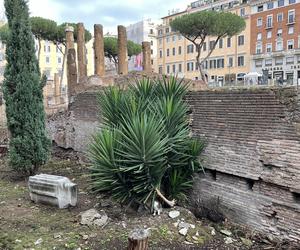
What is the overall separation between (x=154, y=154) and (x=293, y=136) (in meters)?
1.78

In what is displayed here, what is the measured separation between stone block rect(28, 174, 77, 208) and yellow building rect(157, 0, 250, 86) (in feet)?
→ 119

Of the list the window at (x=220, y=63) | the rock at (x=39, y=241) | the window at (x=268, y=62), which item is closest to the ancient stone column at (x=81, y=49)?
the rock at (x=39, y=241)

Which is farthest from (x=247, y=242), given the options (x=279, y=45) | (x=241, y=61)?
(x=241, y=61)

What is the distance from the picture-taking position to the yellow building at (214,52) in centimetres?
4459

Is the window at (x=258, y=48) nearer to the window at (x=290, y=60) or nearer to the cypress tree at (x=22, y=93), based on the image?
the window at (x=290, y=60)

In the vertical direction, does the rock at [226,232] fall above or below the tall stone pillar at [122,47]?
below

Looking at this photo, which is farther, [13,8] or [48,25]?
[48,25]

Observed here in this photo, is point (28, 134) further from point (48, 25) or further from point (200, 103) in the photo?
point (48, 25)

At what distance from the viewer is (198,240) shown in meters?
4.38

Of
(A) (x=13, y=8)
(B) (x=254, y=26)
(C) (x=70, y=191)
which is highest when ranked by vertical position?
(B) (x=254, y=26)

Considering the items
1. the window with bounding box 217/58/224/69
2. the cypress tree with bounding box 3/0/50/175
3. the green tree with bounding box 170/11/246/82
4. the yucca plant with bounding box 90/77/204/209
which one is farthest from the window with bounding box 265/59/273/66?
the yucca plant with bounding box 90/77/204/209

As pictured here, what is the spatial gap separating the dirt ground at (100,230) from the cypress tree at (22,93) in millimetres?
1332

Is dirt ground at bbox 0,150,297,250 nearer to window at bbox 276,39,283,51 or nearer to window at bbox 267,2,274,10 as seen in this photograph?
window at bbox 276,39,283,51

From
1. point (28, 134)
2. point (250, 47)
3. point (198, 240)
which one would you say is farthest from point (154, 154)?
point (250, 47)
